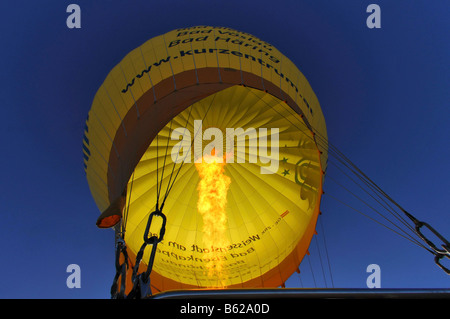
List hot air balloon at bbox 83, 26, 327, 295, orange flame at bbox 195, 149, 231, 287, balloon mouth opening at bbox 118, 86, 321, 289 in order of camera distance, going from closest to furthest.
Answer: hot air balloon at bbox 83, 26, 327, 295, balloon mouth opening at bbox 118, 86, 321, 289, orange flame at bbox 195, 149, 231, 287

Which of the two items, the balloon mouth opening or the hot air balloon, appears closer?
the hot air balloon

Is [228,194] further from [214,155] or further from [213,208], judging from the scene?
[214,155]

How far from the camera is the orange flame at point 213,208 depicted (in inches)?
231

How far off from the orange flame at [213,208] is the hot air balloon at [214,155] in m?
0.02

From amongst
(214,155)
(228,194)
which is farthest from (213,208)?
(214,155)

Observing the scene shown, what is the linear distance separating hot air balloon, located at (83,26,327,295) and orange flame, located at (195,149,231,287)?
0.07 feet

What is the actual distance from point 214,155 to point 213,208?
1097 mm

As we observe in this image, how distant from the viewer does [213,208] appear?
6227 mm

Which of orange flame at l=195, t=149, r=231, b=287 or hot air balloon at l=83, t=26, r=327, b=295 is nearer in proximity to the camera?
hot air balloon at l=83, t=26, r=327, b=295

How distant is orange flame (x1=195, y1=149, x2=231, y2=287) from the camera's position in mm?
5867

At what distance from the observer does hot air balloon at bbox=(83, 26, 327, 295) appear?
4.66m

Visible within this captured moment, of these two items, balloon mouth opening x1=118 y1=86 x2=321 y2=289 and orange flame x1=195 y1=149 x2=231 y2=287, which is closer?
balloon mouth opening x1=118 y1=86 x2=321 y2=289

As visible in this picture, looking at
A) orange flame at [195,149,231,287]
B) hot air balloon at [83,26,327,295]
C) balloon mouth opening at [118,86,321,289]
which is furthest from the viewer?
orange flame at [195,149,231,287]
